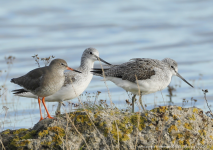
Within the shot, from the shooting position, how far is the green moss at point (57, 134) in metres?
5.18

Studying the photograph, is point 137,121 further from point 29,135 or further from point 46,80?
point 46,80

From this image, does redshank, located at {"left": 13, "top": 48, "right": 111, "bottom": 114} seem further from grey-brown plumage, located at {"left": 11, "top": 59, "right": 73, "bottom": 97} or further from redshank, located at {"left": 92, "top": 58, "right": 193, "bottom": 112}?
grey-brown plumage, located at {"left": 11, "top": 59, "right": 73, "bottom": 97}

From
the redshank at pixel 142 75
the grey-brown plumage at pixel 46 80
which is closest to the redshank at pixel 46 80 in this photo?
the grey-brown plumage at pixel 46 80

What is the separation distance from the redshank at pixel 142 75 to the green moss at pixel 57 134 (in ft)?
12.1

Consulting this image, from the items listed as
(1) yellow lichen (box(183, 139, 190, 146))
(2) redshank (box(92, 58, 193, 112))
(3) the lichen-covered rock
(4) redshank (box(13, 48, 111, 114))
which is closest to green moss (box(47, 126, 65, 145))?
(3) the lichen-covered rock

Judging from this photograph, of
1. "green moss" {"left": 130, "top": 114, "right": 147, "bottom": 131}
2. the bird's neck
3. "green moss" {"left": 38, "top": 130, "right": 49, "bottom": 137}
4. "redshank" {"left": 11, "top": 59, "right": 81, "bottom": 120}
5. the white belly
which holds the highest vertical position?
the bird's neck

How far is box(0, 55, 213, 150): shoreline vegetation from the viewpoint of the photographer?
5.17m

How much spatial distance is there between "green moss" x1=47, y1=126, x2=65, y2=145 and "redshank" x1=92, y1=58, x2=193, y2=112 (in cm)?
370

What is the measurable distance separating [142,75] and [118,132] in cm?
385

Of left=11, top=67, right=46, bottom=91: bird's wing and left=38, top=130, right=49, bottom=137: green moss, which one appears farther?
left=11, top=67, right=46, bottom=91: bird's wing

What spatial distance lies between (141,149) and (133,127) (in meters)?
0.36

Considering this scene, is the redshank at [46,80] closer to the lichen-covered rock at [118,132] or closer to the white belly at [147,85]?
the lichen-covered rock at [118,132]

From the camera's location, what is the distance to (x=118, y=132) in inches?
205

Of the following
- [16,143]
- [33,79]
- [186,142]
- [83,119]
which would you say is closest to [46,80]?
[33,79]
